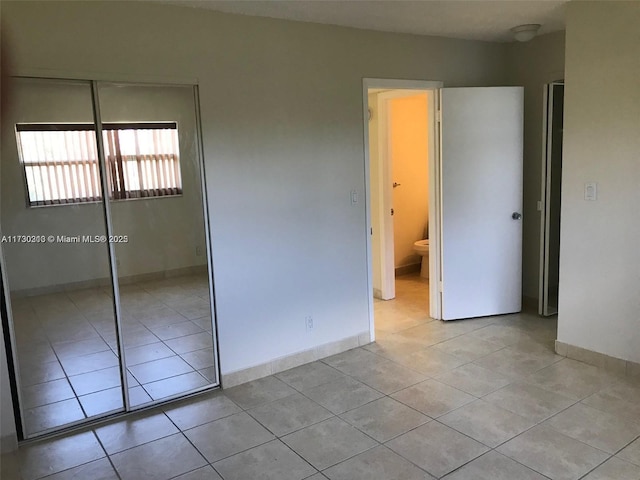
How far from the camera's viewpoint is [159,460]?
9.00 feet

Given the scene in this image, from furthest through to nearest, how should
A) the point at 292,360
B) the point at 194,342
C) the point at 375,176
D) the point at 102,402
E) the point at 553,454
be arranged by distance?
1. the point at 375,176
2. the point at 292,360
3. the point at 194,342
4. the point at 102,402
5. the point at 553,454

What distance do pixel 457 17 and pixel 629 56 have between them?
1.16m

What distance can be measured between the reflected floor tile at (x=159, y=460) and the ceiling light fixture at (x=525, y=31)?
12.7ft

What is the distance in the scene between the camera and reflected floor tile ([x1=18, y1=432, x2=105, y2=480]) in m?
2.72

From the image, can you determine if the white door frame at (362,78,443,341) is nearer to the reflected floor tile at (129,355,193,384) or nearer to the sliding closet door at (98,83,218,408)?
the sliding closet door at (98,83,218,408)

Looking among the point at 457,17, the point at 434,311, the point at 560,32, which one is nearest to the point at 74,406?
the point at 434,311

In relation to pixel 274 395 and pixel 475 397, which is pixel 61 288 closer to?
pixel 274 395

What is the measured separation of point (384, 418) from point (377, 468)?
495mm

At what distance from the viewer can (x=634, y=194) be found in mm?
3334

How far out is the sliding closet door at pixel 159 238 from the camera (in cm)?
315

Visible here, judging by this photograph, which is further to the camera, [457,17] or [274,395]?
[457,17]

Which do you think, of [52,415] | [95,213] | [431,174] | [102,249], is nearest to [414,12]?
[431,174]

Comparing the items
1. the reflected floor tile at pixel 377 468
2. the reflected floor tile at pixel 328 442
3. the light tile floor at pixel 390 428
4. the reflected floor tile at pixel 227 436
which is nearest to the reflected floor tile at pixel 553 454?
the light tile floor at pixel 390 428

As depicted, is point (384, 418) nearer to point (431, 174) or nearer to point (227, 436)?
point (227, 436)
